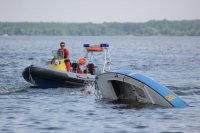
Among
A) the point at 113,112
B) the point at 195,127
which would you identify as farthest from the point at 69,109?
the point at 195,127

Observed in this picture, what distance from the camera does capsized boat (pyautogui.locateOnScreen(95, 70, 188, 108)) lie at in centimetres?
2172

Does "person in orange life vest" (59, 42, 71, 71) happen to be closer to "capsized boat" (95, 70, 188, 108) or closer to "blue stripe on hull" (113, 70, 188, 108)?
"capsized boat" (95, 70, 188, 108)

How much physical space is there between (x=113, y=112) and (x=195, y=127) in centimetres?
342

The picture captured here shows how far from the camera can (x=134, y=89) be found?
77.9 ft

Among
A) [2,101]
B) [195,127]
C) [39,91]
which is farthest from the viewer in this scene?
[39,91]

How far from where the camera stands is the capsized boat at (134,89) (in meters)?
21.7

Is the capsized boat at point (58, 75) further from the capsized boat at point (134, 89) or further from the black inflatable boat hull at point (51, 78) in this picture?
the capsized boat at point (134, 89)

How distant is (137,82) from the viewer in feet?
72.0

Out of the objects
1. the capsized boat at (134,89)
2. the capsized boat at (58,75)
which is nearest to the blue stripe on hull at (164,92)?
the capsized boat at (134,89)

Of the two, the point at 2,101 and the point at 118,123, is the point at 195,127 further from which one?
the point at 2,101

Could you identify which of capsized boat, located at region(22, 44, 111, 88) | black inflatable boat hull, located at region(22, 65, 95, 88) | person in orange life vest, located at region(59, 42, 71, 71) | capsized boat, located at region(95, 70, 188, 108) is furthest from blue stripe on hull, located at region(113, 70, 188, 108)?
person in orange life vest, located at region(59, 42, 71, 71)

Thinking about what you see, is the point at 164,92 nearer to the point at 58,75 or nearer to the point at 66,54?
the point at 58,75

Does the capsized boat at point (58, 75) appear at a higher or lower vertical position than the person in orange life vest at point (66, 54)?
lower

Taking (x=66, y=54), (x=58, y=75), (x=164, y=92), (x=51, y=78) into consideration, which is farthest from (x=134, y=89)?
(x=66, y=54)
